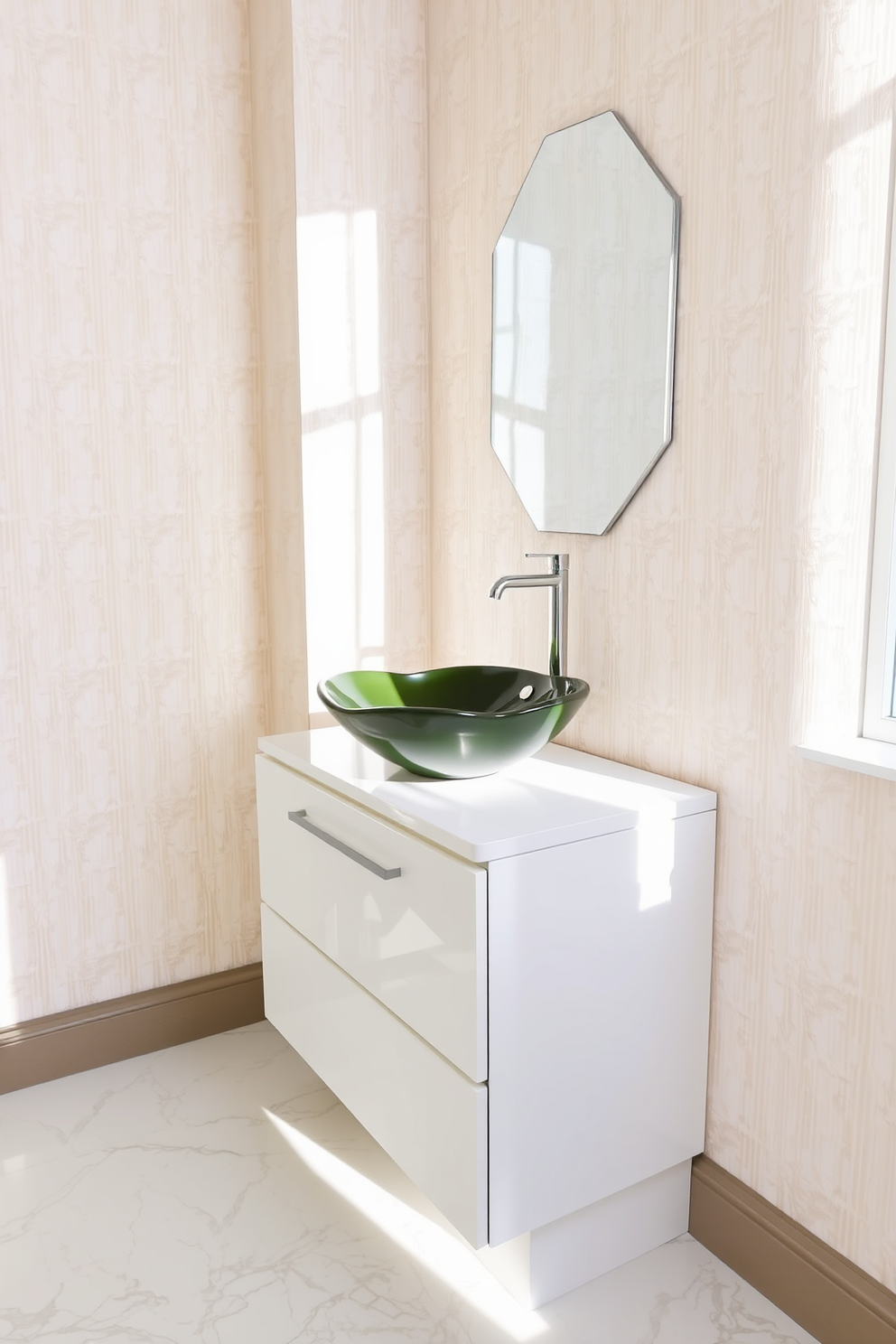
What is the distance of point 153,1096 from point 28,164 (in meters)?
1.89

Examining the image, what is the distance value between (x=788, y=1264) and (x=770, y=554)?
1.06 m

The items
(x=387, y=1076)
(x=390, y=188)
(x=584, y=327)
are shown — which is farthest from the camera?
(x=390, y=188)

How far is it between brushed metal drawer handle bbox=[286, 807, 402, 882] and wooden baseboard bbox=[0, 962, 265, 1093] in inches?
29.2

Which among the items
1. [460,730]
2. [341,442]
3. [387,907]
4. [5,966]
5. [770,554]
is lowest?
[5,966]

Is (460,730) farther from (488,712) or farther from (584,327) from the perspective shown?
(584,327)

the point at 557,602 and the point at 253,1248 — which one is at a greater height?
the point at 557,602

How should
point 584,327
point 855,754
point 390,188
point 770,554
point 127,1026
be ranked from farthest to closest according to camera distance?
point 127,1026 < point 390,188 < point 584,327 < point 770,554 < point 855,754

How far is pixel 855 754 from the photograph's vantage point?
1393 mm

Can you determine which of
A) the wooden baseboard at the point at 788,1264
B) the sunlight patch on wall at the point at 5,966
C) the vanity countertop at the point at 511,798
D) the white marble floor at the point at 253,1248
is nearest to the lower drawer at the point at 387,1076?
the white marble floor at the point at 253,1248

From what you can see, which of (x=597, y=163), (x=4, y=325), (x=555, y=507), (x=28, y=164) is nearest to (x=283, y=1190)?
(x=555, y=507)

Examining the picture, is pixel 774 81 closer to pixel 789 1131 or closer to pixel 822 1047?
pixel 822 1047

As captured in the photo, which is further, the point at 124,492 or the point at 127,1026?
the point at 127,1026

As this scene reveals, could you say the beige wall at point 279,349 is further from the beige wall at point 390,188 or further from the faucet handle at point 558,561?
the faucet handle at point 558,561

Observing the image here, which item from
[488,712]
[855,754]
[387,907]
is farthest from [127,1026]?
[855,754]
